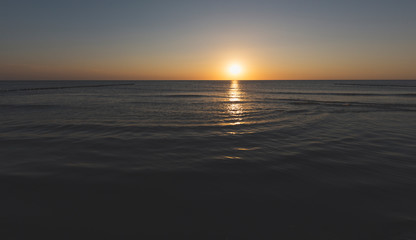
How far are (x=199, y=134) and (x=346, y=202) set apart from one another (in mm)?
7944

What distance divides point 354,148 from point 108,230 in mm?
10173

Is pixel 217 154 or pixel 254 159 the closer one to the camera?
pixel 254 159

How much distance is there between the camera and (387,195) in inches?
203

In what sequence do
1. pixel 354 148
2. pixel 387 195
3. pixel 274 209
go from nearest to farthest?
1. pixel 274 209
2. pixel 387 195
3. pixel 354 148

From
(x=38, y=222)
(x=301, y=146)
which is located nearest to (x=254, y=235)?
(x=38, y=222)

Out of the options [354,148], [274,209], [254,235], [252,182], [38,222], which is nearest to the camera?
[254,235]

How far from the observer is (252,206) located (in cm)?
473

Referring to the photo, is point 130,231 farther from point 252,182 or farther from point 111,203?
point 252,182

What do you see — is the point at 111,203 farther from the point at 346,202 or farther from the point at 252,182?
the point at 346,202

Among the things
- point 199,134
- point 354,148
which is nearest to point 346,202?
point 354,148

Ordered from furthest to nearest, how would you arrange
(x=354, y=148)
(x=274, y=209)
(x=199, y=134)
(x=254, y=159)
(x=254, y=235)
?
(x=199, y=134)
(x=354, y=148)
(x=254, y=159)
(x=274, y=209)
(x=254, y=235)

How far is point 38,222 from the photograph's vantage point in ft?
13.5

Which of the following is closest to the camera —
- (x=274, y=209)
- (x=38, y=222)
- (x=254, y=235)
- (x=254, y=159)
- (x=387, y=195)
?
(x=254, y=235)

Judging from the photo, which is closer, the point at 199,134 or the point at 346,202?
the point at 346,202
